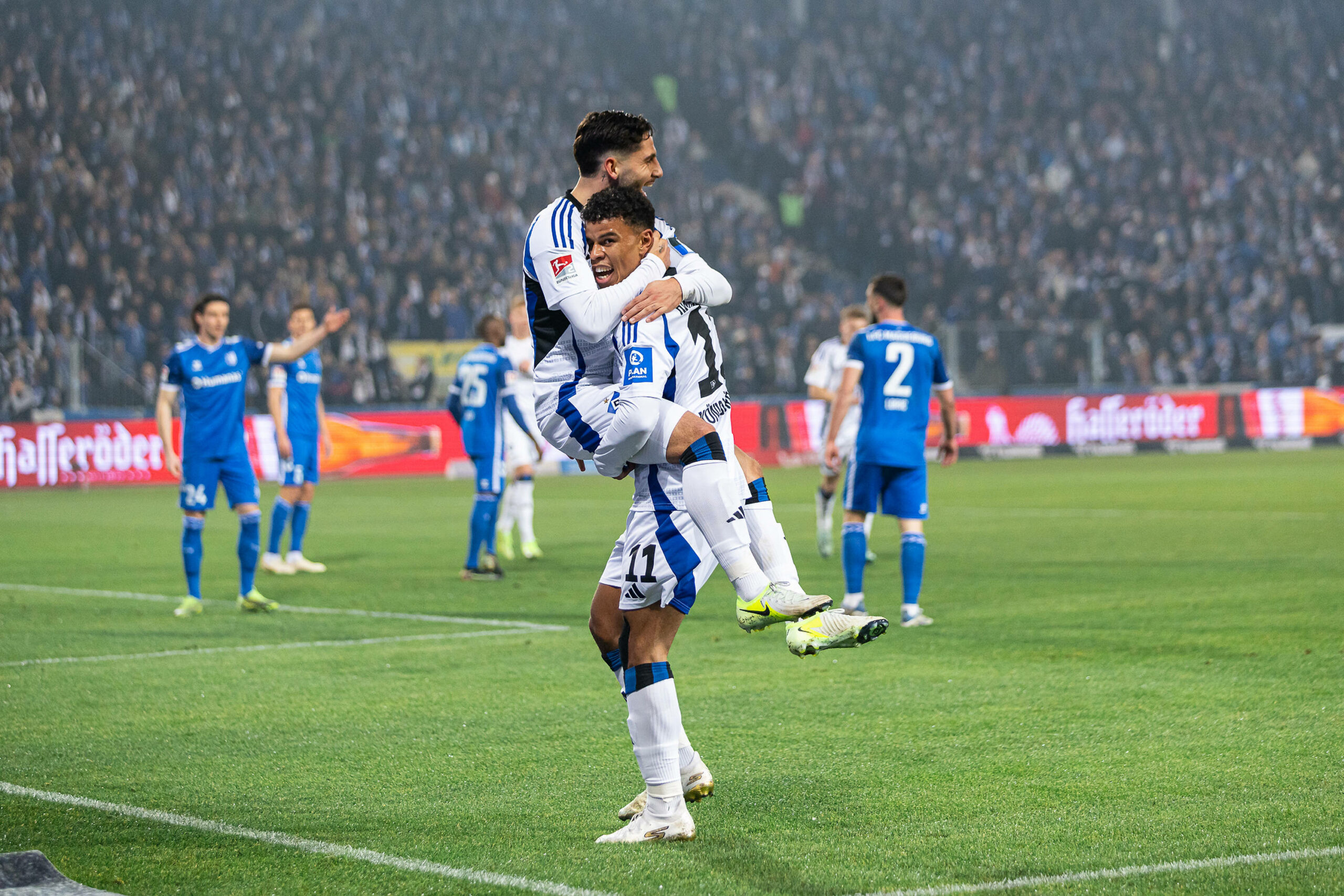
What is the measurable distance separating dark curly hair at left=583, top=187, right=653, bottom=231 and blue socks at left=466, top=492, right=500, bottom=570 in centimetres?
804

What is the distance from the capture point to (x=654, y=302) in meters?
4.50

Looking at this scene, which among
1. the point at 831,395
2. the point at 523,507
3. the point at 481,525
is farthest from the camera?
the point at 831,395

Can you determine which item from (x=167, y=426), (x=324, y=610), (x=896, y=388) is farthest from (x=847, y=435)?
(x=167, y=426)

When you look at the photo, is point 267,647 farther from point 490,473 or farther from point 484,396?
point 484,396

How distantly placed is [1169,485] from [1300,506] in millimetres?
4054

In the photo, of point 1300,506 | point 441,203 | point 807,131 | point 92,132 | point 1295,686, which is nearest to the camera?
point 1295,686

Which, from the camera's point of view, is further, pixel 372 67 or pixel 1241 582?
pixel 372 67

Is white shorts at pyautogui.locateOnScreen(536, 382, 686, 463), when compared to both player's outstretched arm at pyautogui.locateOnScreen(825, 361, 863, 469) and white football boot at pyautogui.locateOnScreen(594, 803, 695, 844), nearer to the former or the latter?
white football boot at pyautogui.locateOnScreen(594, 803, 695, 844)

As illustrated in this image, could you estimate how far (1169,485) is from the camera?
2189 centimetres

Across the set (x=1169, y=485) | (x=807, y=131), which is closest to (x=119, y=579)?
(x=1169, y=485)

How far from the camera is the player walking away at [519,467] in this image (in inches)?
562

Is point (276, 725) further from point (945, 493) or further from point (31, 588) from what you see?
point (945, 493)

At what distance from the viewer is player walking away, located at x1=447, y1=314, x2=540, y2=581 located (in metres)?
12.6

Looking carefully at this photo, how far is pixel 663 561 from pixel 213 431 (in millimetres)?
6631
